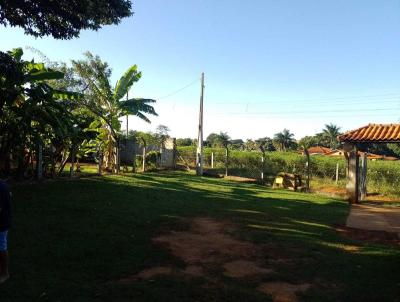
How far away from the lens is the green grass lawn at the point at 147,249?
5.35 metres

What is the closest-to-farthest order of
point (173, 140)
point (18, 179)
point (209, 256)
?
point (209, 256) → point (18, 179) → point (173, 140)

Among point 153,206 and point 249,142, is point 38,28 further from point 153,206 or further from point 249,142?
point 249,142

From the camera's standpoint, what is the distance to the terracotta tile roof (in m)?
16.1

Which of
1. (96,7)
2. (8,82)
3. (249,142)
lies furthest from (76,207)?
(249,142)

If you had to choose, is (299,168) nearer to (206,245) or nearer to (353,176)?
(353,176)

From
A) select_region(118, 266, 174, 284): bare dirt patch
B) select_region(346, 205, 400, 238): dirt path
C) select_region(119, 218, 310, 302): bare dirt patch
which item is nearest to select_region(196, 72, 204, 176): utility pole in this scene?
select_region(346, 205, 400, 238): dirt path

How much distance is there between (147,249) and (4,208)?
2573mm

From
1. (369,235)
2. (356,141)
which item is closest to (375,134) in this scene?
(356,141)

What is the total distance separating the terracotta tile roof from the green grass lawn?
4.56m

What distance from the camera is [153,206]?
11539 mm

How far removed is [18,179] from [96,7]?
6.06 metres

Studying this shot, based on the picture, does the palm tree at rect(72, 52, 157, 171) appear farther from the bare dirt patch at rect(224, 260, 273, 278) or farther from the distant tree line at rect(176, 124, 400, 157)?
the distant tree line at rect(176, 124, 400, 157)

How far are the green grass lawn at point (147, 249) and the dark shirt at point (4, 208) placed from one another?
0.68 m

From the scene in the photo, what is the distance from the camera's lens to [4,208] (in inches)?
217
